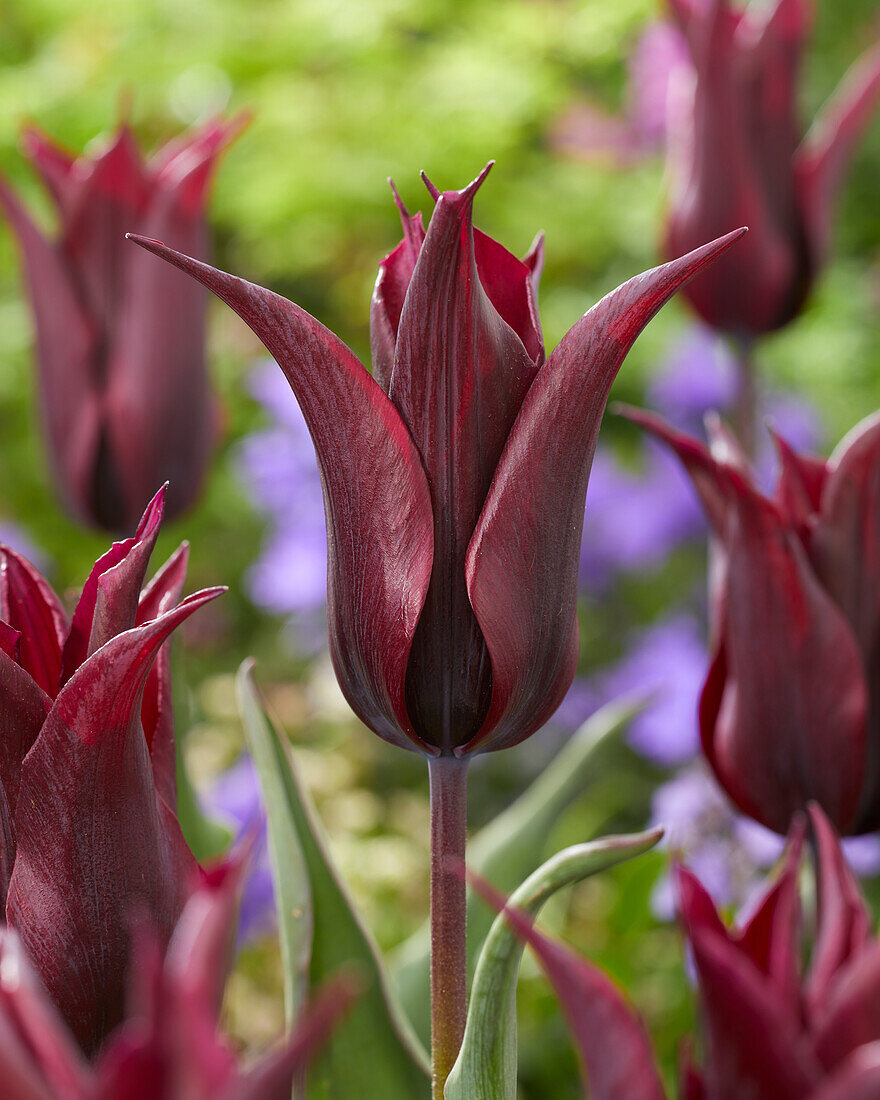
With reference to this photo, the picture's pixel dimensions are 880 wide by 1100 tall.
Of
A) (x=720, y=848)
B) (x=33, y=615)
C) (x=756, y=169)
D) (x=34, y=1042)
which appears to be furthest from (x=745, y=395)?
(x=34, y=1042)

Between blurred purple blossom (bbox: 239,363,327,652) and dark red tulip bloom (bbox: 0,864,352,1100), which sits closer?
dark red tulip bloom (bbox: 0,864,352,1100)

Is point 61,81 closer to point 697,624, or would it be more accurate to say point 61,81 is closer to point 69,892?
point 697,624

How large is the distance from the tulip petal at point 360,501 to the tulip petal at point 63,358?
444mm

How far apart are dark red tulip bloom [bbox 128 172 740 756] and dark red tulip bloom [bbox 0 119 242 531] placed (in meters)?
0.42

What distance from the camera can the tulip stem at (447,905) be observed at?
34 cm

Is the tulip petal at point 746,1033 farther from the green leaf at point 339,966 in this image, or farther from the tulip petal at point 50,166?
the tulip petal at point 50,166

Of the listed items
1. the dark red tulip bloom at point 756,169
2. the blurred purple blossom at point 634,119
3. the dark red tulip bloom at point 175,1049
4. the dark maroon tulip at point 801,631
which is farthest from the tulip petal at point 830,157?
the blurred purple blossom at point 634,119

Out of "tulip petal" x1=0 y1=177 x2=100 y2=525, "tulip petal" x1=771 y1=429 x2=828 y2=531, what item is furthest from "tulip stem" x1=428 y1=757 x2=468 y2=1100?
"tulip petal" x1=0 y1=177 x2=100 y2=525

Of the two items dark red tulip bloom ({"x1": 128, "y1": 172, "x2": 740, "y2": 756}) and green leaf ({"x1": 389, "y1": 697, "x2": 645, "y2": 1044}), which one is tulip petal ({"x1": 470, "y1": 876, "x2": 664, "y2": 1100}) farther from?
green leaf ({"x1": 389, "y1": 697, "x2": 645, "y2": 1044})

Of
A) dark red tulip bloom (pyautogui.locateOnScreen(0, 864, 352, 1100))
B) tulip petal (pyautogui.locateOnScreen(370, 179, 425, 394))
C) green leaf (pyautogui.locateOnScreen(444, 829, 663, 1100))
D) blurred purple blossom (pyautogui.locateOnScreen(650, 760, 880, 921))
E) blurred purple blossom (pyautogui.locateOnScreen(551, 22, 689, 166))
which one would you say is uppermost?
blurred purple blossom (pyautogui.locateOnScreen(551, 22, 689, 166))

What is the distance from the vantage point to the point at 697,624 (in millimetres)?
1488

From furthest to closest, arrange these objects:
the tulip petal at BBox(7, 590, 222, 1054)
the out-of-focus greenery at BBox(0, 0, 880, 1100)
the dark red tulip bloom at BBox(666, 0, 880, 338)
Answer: the out-of-focus greenery at BBox(0, 0, 880, 1100)
the dark red tulip bloom at BBox(666, 0, 880, 338)
the tulip petal at BBox(7, 590, 222, 1054)

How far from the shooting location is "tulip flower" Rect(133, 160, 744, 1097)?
1.02 feet

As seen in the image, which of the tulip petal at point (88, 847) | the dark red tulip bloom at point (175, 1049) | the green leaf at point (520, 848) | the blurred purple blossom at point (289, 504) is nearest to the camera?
the dark red tulip bloom at point (175, 1049)
